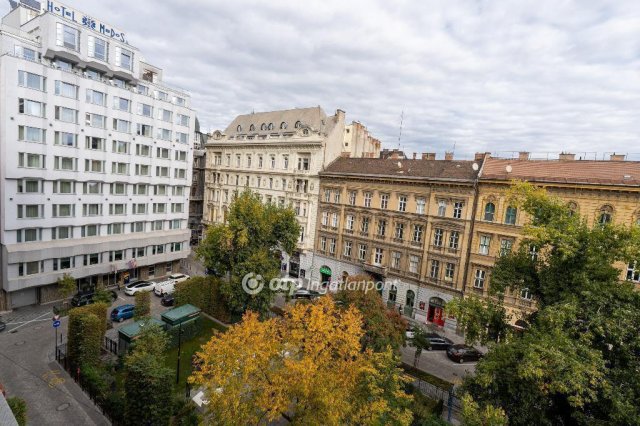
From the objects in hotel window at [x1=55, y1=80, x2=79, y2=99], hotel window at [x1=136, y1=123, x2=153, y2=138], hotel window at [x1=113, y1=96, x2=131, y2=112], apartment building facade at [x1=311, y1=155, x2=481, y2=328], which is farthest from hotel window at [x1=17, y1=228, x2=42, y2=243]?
apartment building facade at [x1=311, y1=155, x2=481, y2=328]

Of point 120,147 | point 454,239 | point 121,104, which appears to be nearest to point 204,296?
point 120,147

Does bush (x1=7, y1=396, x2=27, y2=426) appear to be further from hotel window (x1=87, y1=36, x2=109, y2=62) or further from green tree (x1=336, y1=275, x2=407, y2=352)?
hotel window (x1=87, y1=36, x2=109, y2=62)

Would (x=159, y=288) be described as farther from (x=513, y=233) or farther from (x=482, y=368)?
(x=513, y=233)

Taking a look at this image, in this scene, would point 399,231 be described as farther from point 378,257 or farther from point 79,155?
point 79,155

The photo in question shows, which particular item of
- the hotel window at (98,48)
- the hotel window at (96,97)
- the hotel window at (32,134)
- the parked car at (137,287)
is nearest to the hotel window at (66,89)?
the hotel window at (96,97)

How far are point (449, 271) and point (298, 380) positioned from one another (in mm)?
28881

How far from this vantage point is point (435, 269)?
39.9 meters

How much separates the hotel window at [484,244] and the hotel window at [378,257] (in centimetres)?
1164

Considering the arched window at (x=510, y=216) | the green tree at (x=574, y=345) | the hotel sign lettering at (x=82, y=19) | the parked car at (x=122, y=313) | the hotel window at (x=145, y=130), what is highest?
the hotel sign lettering at (x=82, y=19)

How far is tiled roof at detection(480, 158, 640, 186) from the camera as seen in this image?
30688mm

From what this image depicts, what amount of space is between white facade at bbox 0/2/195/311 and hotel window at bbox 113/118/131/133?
119 millimetres

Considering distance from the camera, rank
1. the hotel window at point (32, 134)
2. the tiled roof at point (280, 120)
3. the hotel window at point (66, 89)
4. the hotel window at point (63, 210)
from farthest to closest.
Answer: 1. the tiled roof at point (280, 120)
2. the hotel window at point (63, 210)
3. the hotel window at point (66, 89)
4. the hotel window at point (32, 134)

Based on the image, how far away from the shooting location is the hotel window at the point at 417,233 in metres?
40.7

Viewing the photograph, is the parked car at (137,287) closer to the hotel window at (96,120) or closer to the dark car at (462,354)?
the hotel window at (96,120)
